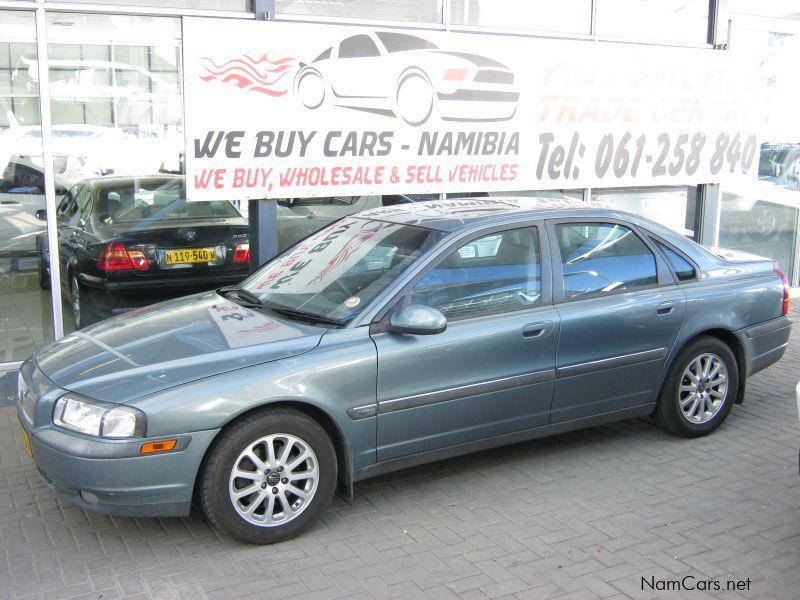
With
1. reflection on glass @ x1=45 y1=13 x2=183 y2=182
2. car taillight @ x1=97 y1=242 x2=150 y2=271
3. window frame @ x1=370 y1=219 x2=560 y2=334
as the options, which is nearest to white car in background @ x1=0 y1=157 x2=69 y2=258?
reflection on glass @ x1=45 y1=13 x2=183 y2=182

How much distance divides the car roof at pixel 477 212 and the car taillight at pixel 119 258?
2.59 metres

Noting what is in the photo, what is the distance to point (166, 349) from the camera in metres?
4.32

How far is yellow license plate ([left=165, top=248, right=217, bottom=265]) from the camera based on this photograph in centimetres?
746

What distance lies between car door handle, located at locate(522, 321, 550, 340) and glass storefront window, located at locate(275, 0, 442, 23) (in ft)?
13.0

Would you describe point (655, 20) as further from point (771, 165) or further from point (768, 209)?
point (768, 209)

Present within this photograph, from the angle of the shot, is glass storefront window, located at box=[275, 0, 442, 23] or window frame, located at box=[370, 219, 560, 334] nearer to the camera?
window frame, located at box=[370, 219, 560, 334]

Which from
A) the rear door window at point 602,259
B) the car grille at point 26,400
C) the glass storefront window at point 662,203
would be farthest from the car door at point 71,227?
the glass storefront window at point 662,203

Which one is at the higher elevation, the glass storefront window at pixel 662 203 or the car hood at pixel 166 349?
the glass storefront window at pixel 662 203

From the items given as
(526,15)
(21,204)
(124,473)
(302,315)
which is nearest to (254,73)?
(21,204)

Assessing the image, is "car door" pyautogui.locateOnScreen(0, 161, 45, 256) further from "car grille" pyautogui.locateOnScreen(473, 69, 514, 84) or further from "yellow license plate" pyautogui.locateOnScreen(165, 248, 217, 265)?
"car grille" pyautogui.locateOnScreen(473, 69, 514, 84)

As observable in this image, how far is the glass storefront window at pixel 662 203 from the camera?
9.49m

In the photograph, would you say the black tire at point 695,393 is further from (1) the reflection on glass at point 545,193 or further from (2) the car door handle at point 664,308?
(1) the reflection on glass at point 545,193

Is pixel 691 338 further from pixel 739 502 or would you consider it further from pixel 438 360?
pixel 438 360

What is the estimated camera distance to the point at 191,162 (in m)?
6.68
